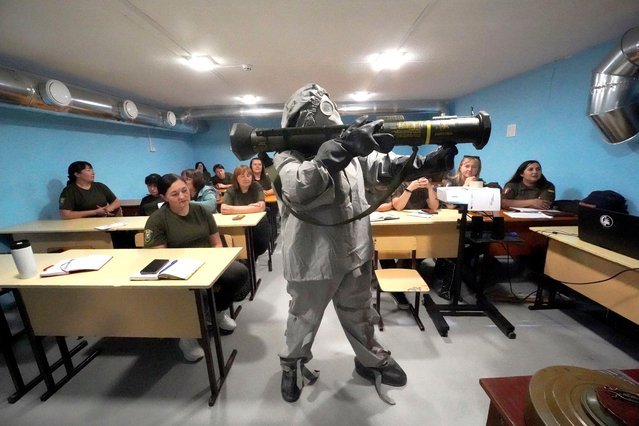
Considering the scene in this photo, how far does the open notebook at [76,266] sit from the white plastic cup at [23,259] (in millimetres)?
52

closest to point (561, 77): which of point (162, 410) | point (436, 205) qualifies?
point (436, 205)

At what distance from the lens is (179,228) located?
1806 millimetres

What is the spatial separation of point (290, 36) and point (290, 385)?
8.44 feet

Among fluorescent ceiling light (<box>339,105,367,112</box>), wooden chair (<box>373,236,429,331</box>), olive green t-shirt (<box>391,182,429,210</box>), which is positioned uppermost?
fluorescent ceiling light (<box>339,105,367,112</box>)

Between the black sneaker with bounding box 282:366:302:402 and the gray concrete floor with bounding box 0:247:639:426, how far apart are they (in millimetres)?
42

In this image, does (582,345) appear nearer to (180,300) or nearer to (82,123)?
(180,300)

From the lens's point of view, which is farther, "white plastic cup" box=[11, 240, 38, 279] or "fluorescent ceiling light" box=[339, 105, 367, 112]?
"fluorescent ceiling light" box=[339, 105, 367, 112]

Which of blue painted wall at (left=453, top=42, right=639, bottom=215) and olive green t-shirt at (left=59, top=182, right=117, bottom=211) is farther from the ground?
blue painted wall at (left=453, top=42, right=639, bottom=215)

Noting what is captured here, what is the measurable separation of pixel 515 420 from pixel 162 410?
166cm

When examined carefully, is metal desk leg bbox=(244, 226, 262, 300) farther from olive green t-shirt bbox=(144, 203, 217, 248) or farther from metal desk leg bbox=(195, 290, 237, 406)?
metal desk leg bbox=(195, 290, 237, 406)

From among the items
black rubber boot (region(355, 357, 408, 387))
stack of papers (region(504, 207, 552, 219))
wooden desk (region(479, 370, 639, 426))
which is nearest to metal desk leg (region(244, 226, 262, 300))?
black rubber boot (region(355, 357, 408, 387))

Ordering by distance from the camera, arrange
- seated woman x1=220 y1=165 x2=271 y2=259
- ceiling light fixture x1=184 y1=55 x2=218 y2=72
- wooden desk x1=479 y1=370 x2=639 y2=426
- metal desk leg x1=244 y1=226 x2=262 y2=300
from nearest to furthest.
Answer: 1. wooden desk x1=479 y1=370 x2=639 y2=426
2. metal desk leg x1=244 y1=226 x2=262 y2=300
3. ceiling light fixture x1=184 y1=55 x2=218 y2=72
4. seated woman x1=220 y1=165 x2=271 y2=259

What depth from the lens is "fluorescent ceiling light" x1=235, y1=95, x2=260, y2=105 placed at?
4.48 meters

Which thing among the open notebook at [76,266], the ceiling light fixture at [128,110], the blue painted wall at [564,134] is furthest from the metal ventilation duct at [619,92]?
the ceiling light fixture at [128,110]
